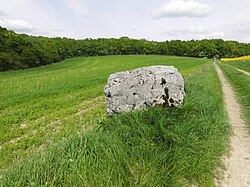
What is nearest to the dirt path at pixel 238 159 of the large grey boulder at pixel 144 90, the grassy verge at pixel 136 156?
the grassy verge at pixel 136 156

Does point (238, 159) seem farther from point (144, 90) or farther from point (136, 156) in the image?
point (144, 90)

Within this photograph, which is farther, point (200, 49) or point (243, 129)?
point (200, 49)

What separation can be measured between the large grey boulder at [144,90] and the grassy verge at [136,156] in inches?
30.6

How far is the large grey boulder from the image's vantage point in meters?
5.69

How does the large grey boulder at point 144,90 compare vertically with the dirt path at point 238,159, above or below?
above

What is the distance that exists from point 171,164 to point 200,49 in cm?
10198

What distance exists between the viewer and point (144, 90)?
5914mm

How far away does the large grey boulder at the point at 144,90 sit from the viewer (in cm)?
569

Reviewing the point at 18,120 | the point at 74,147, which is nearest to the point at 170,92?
the point at 74,147

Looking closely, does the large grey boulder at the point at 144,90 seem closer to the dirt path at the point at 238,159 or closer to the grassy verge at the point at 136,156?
the grassy verge at the point at 136,156

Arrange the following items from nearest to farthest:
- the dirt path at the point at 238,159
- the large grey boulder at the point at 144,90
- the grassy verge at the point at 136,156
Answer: the grassy verge at the point at 136,156 → the dirt path at the point at 238,159 → the large grey boulder at the point at 144,90

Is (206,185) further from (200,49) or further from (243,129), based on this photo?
(200,49)

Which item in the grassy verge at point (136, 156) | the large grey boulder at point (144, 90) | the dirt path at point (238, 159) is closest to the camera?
the grassy verge at point (136, 156)

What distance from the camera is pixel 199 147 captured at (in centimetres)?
400
